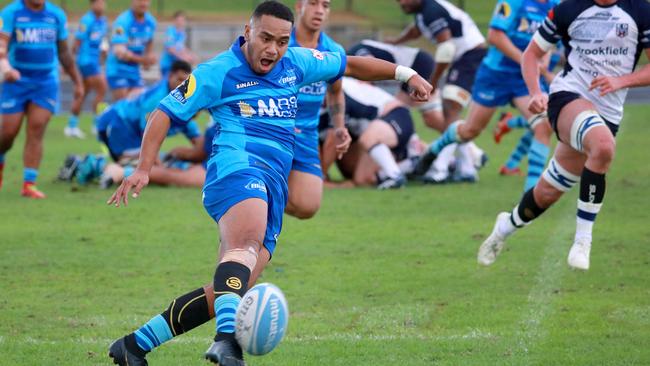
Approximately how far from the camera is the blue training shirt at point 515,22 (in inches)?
457

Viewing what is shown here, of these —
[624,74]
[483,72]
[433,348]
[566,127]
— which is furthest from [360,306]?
[483,72]

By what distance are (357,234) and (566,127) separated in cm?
308

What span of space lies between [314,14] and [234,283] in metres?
3.50

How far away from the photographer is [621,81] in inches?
310

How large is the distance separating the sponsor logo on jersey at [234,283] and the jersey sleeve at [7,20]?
805 cm

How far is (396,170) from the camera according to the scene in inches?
536

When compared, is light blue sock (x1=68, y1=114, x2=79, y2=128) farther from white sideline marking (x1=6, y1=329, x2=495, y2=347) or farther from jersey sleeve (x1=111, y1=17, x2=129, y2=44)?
white sideline marking (x1=6, y1=329, x2=495, y2=347)

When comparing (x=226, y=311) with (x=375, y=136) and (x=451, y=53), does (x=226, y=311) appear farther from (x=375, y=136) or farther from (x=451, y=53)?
(x=451, y=53)

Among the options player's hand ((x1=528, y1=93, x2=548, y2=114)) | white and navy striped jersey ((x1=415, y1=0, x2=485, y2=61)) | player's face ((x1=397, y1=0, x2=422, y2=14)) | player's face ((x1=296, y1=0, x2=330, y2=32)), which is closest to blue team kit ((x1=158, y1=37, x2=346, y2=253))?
player's face ((x1=296, y1=0, x2=330, y2=32))

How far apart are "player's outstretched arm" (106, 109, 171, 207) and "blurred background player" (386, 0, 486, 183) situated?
8603 mm

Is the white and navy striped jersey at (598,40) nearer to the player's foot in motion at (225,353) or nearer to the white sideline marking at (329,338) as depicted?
the white sideline marking at (329,338)

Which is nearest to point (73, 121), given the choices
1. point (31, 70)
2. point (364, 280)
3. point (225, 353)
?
point (31, 70)

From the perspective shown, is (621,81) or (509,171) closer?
(621,81)

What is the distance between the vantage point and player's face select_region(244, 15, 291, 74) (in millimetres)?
5852
